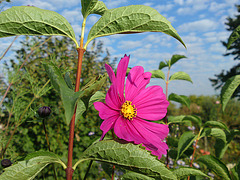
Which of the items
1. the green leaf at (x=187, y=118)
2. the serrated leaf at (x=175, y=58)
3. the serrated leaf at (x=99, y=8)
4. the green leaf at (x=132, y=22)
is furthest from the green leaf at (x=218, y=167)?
the serrated leaf at (x=99, y=8)

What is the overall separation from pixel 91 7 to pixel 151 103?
1.07ft

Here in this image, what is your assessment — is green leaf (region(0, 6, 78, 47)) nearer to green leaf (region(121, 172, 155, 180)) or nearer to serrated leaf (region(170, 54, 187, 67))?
green leaf (region(121, 172, 155, 180))

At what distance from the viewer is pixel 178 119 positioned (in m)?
1.12

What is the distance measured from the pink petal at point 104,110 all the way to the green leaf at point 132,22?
0.17 metres

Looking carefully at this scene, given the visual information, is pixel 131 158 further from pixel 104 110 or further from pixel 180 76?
pixel 180 76

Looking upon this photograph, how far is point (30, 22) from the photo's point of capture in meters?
0.47

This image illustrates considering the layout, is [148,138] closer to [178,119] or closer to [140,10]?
[140,10]

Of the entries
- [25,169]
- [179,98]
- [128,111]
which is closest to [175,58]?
[179,98]

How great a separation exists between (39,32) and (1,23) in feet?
0.26

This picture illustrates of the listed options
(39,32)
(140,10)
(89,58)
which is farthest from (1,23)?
(89,58)

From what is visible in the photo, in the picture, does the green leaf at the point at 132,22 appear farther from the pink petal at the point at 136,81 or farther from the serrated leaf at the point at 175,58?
the serrated leaf at the point at 175,58

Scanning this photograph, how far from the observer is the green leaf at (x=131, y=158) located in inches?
17.1

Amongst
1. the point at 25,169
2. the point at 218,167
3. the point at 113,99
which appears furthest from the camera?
the point at 218,167

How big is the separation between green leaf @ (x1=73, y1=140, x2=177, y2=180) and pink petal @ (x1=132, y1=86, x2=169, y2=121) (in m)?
0.17
